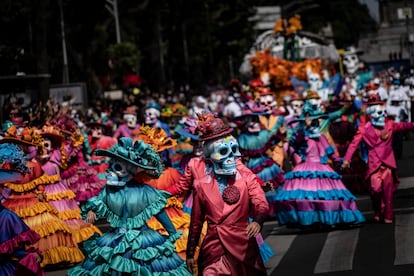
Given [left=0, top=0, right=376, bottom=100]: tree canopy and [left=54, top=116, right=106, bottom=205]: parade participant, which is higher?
[left=0, top=0, right=376, bottom=100]: tree canopy

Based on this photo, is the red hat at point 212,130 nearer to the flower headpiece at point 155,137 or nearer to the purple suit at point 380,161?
the flower headpiece at point 155,137

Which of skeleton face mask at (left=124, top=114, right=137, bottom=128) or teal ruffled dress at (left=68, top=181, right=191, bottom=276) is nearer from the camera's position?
teal ruffled dress at (left=68, top=181, right=191, bottom=276)

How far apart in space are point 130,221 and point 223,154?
1.15 metres

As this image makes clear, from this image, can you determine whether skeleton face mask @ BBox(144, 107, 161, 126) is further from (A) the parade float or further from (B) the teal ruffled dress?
(B) the teal ruffled dress

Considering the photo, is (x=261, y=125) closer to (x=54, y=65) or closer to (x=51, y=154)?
(x=51, y=154)

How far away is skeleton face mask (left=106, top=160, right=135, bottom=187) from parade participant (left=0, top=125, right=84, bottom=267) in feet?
13.4

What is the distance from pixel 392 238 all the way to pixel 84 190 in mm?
7880

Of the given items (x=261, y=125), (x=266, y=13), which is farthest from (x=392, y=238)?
(x=266, y=13)

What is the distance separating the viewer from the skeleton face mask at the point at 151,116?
22.6m

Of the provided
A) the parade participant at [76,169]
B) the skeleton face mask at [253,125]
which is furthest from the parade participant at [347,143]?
the parade participant at [76,169]

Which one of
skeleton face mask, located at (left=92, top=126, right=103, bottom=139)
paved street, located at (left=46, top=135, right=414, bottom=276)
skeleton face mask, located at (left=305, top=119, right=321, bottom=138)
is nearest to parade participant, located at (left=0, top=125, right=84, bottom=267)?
paved street, located at (left=46, top=135, right=414, bottom=276)

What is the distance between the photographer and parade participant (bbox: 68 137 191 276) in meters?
11.8

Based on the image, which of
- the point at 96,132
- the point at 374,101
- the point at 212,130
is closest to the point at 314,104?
the point at 374,101

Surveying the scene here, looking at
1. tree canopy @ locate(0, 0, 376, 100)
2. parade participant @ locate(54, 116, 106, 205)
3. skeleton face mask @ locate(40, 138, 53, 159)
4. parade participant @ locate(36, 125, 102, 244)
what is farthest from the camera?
tree canopy @ locate(0, 0, 376, 100)
